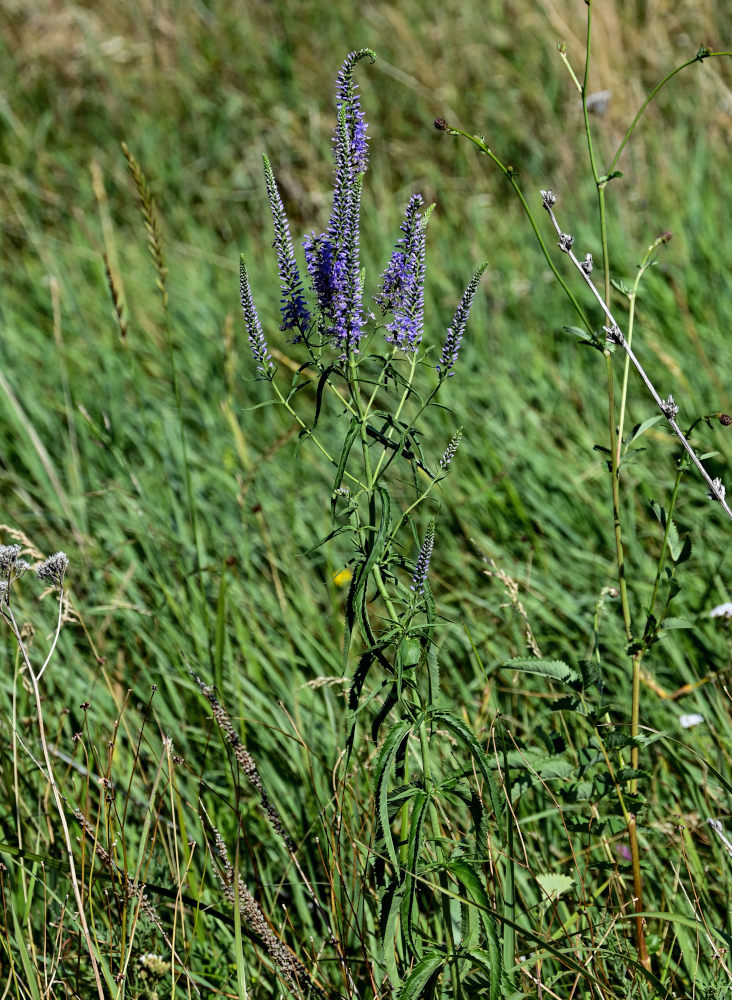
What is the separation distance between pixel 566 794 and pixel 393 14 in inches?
188

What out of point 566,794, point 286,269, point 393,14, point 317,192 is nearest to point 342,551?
point 566,794

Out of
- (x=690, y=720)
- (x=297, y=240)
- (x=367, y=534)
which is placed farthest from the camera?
(x=297, y=240)

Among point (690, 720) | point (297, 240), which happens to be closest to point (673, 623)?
point (690, 720)

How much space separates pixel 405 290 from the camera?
1.35m

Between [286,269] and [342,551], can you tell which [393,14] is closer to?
[342,551]

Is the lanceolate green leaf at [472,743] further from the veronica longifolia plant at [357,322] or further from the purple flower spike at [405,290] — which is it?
the purple flower spike at [405,290]

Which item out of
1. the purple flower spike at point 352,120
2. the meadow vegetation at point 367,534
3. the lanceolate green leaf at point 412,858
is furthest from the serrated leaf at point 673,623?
A: the purple flower spike at point 352,120

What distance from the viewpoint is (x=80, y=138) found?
5.39 meters

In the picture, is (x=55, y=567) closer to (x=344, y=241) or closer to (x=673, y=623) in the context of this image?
(x=344, y=241)

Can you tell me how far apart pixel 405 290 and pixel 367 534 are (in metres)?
0.35

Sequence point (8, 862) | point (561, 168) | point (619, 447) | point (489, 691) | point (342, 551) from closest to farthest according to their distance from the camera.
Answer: point (619, 447) → point (8, 862) → point (489, 691) → point (342, 551) → point (561, 168)

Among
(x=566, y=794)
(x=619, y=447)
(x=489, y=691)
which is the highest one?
(x=619, y=447)

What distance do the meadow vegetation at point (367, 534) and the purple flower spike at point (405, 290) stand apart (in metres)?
0.02

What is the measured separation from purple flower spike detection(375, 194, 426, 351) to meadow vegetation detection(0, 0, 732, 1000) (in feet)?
0.08
